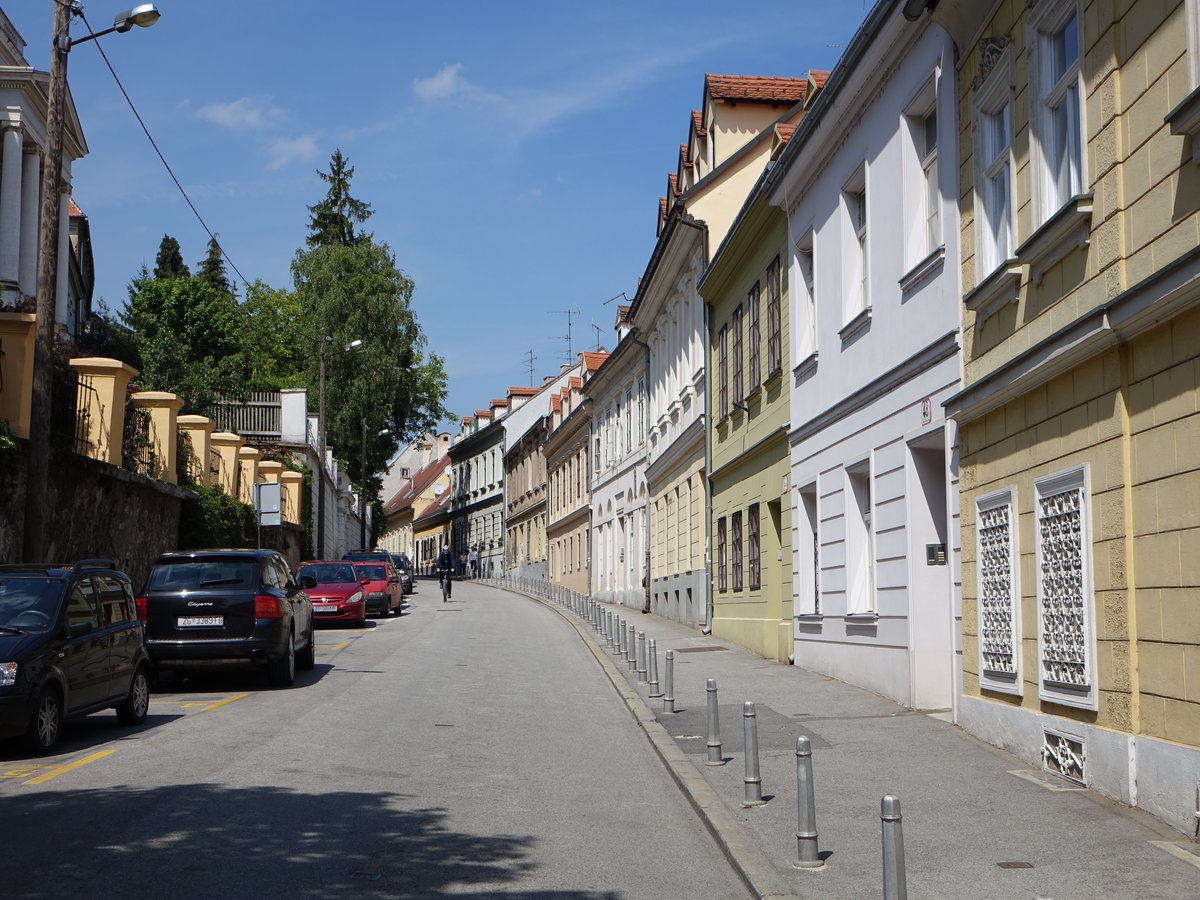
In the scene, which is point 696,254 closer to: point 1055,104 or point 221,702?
point 221,702

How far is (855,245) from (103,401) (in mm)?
11611

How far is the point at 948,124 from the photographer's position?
44.8 ft

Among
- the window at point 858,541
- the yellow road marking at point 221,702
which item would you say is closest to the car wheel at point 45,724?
the yellow road marking at point 221,702

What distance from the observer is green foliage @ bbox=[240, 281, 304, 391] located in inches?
2771

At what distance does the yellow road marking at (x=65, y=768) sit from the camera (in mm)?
10289

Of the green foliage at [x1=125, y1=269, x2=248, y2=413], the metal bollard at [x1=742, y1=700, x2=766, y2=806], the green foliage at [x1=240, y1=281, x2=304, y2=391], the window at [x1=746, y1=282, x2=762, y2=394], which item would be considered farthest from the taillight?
the green foliage at [x1=240, y1=281, x2=304, y2=391]

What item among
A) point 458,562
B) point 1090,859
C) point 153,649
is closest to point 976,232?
point 1090,859

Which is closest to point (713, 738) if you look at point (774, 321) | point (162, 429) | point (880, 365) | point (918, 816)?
point (918, 816)

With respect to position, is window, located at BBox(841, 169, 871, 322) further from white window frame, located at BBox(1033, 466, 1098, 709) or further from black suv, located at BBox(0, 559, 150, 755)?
black suv, located at BBox(0, 559, 150, 755)

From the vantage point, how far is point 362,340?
6297 centimetres

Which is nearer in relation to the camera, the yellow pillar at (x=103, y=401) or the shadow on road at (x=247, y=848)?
the shadow on road at (x=247, y=848)

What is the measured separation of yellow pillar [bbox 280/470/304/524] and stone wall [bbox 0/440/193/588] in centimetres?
1587

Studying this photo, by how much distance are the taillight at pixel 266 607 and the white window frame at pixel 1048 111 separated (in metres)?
10.6

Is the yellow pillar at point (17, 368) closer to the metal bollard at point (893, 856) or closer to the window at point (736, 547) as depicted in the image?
the window at point (736, 547)
